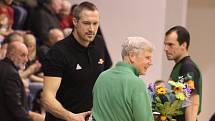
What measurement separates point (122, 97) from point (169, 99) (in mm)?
628

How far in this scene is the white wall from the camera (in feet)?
31.3

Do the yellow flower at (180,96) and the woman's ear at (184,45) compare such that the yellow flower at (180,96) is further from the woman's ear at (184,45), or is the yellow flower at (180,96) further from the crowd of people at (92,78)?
the woman's ear at (184,45)

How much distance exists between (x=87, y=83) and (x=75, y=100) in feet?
0.52

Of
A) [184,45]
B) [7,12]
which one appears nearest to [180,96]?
[184,45]

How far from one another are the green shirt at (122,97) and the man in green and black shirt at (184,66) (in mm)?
963

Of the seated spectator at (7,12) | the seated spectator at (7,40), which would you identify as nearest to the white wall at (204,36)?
the seated spectator at (7,12)

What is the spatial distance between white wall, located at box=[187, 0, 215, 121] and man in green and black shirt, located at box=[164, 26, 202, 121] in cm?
451

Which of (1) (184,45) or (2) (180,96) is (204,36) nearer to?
(1) (184,45)

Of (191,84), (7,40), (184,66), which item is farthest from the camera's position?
(7,40)

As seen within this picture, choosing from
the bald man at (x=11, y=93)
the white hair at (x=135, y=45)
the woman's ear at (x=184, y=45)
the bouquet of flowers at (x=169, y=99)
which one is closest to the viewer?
the white hair at (x=135, y=45)

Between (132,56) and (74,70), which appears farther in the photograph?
(74,70)

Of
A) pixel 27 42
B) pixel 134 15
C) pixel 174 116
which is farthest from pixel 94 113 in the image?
pixel 134 15

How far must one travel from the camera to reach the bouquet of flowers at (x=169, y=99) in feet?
14.4

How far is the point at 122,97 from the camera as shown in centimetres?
391
